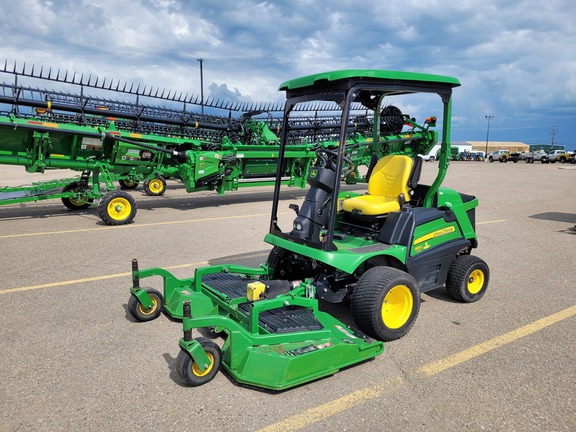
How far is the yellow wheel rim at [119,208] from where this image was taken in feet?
27.1

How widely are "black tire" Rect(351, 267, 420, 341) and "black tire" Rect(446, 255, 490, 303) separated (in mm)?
950

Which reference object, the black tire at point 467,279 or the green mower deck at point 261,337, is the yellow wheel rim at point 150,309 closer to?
the green mower deck at point 261,337

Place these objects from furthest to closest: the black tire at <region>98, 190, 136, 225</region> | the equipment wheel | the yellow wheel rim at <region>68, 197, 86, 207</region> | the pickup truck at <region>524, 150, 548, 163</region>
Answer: the pickup truck at <region>524, 150, 548, 163</region>
the equipment wheel
the yellow wheel rim at <region>68, 197, 86, 207</region>
the black tire at <region>98, 190, 136, 225</region>

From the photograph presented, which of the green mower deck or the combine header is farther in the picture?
the combine header

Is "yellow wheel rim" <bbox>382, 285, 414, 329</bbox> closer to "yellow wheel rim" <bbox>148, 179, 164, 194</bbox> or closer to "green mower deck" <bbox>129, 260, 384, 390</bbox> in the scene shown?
"green mower deck" <bbox>129, 260, 384, 390</bbox>

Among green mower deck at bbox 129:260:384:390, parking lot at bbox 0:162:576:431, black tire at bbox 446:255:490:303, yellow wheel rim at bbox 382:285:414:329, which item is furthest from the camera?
black tire at bbox 446:255:490:303

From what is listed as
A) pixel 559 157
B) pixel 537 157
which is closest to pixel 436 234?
pixel 559 157

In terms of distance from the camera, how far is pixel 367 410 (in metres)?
2.76

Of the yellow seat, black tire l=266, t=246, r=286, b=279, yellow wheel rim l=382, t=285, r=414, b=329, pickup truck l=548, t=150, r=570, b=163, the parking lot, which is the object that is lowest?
the parking lot

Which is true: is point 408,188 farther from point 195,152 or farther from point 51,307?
point 195,152

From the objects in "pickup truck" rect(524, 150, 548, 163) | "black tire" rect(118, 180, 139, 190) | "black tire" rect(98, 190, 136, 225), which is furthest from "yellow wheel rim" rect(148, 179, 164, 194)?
"pickup truck" rect(524, 150, 548, 163)

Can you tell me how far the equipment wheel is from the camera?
12336 millimetres

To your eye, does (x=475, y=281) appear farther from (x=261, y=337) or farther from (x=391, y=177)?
(x=261, y=337)

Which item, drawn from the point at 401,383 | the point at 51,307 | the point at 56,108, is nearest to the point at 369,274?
the point at 401,383
